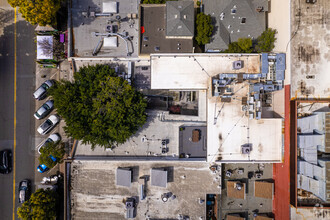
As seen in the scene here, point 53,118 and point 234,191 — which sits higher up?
point 53,118

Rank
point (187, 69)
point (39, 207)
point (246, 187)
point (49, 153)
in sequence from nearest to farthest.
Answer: point (39, 207) → point (187, 69) → point (49, 153) → point (246, 187)

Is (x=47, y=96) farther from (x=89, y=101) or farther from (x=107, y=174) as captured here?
(x=107, y=174)

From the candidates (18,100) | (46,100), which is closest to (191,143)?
(46,100)

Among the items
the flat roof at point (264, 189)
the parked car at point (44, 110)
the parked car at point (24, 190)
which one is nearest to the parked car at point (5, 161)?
the parked car at point (24, 190)

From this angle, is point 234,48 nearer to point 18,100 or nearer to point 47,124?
point 47,124

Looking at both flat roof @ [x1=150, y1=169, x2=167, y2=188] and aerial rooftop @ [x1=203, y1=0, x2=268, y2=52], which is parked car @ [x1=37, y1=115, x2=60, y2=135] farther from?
aerial rooftop @ [x1=203, y1=0, x2=268, y2=52]

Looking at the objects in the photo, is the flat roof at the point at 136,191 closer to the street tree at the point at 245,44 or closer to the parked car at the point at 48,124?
the parked car at the point at 48,124
